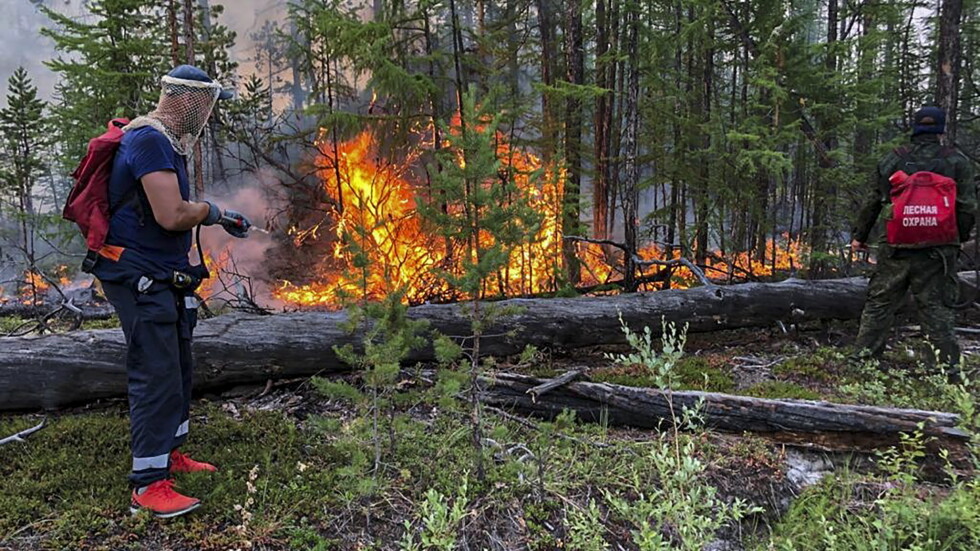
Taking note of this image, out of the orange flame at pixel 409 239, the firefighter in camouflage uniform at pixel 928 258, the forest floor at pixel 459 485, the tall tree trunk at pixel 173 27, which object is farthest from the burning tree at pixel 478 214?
the tall tree trunk at pixel 173 27

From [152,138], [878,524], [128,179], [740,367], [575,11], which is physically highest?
[575,11]

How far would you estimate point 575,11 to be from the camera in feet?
30.8

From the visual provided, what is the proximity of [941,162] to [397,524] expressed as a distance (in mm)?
6184

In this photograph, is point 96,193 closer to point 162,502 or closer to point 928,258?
point 162,502

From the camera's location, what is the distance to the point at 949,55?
8633mm

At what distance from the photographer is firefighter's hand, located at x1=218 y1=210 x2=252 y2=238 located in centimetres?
326

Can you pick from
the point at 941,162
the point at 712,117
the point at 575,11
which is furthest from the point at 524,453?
the point at 575,11

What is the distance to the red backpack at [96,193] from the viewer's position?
9.49ft

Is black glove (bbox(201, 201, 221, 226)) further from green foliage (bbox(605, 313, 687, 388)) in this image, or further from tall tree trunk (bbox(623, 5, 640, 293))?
tall tree trunk (bbox(623, 5, 640, 293))

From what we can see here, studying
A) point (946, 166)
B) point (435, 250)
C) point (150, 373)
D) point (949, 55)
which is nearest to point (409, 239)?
point (435, 250)

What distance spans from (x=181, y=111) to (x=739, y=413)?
4663 millimetres

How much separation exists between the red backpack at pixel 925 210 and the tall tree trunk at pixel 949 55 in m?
5.42

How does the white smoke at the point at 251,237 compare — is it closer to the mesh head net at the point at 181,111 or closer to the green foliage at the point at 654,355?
the mesh head net at the point at 181,111

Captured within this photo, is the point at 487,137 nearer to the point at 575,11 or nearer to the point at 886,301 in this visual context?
the point at 886,301
